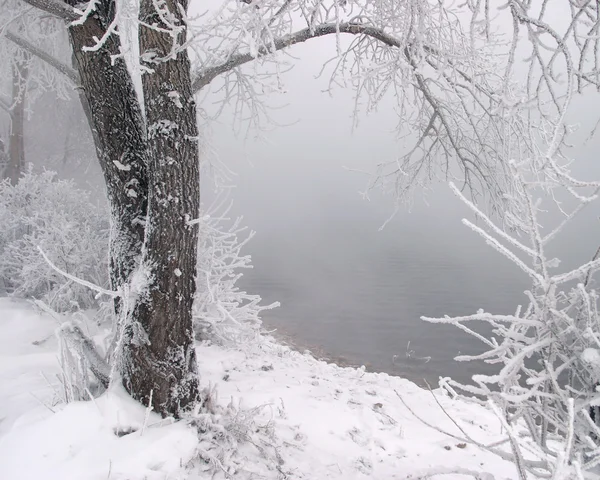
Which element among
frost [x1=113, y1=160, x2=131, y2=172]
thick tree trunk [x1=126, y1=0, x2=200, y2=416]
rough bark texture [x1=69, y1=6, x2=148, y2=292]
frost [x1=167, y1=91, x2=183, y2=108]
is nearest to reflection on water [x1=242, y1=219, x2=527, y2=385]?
thick tree trunk [x1=126, y1=0, x2=200, y2=416]

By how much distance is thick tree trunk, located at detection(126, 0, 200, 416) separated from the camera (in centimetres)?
264

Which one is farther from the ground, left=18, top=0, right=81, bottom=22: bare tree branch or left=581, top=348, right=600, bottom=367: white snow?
left=18, top=0, right=81, bottom=22: bare tree branch

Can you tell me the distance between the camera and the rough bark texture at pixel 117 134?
2.80 meters

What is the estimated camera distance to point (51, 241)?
6.38m

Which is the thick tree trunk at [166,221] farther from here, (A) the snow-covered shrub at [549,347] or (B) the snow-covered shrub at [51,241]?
(B) the snow-covered shrub at [51,241]

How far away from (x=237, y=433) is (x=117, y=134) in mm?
2313

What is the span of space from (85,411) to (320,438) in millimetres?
1816

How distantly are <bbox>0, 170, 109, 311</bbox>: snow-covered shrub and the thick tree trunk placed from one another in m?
Answer: 3.86

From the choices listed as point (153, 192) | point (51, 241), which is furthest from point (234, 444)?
point (51, 241)

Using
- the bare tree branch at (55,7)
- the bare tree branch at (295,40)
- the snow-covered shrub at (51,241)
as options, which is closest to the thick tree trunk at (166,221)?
the bare tree branch at (55,7)

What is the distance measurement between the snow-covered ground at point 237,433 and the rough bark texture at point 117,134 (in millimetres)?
1010

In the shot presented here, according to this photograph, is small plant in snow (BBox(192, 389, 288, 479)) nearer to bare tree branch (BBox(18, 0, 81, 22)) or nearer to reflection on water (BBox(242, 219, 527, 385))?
bare tree branch (BBox(18, 0, 81, 22))

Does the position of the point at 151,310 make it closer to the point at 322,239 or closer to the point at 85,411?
the point at 85,411

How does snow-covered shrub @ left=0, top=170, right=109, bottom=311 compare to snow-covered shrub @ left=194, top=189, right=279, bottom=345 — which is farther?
snow-covered shrub @ left=0, top=170, right=109, bottom=311
